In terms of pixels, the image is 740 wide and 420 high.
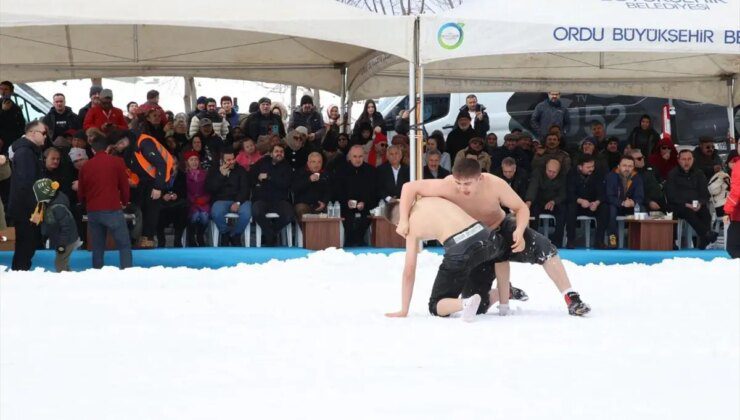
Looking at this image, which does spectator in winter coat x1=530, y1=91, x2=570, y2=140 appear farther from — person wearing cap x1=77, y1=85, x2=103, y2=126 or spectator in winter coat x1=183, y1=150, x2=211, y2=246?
person wearing cap x1=77, y1=85, x2=103, y2=126

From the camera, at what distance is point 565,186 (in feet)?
38.9

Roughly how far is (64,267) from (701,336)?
572cm

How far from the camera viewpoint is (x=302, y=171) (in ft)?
37.7

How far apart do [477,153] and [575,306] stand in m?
5.61

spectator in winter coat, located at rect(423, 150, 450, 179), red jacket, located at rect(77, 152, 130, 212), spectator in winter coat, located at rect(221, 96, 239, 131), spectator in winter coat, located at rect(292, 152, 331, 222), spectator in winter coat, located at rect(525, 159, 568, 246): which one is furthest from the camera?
spectator in winter coat, located at rect(221, 96, 239, 131)

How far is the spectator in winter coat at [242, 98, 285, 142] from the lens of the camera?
513 inches

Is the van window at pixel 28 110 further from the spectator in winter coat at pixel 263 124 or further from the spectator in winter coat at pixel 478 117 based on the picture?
the spectator in winter coat at pixel 478 117

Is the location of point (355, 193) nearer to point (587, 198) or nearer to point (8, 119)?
point (587, 198)

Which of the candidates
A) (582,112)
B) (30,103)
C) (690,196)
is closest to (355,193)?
(690,196)

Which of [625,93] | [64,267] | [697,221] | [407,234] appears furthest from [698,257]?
[64,267]

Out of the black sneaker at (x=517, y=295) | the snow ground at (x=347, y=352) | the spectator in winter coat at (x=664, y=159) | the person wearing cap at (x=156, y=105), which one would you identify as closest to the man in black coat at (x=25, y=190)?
the snow ground at (x=347, y=352)

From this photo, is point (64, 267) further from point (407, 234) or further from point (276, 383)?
point (276, 383)

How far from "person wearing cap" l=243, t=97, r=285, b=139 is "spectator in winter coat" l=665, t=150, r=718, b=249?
178 inches

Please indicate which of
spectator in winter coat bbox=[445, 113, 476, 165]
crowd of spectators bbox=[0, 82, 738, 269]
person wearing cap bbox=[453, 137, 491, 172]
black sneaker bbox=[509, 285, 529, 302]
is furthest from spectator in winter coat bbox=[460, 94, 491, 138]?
black sneaker bbox=[509, 285, 529, 302]
